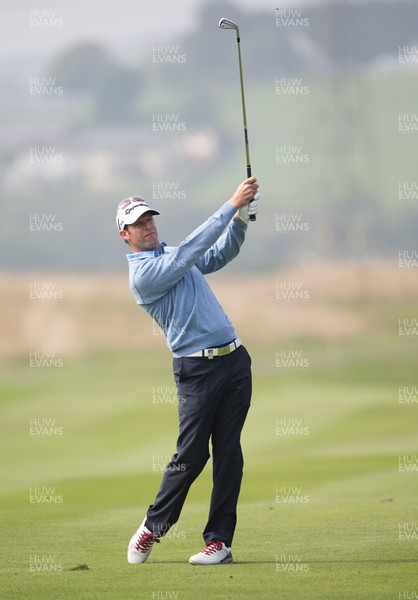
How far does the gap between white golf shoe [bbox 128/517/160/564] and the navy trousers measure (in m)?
0.05

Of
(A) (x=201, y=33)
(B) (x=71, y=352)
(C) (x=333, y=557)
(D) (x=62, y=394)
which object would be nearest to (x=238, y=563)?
(C) (x=333, y=557)

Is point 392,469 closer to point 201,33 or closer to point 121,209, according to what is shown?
point 121,209

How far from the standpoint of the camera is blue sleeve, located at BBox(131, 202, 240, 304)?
618cm

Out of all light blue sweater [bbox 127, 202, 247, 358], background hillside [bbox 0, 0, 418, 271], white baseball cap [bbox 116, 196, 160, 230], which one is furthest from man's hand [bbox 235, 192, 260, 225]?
background hillside [bbox 0, 0, 418, 271]

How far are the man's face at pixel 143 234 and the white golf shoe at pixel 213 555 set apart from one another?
5.59ft

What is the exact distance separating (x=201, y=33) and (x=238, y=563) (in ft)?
156

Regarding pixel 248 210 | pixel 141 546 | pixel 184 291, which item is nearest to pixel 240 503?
pixel 141 546

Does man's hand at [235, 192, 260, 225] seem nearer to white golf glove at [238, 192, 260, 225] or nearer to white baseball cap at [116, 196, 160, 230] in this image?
white golf glove at [238, 192, 260, 225]

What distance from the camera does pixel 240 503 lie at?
387 inches

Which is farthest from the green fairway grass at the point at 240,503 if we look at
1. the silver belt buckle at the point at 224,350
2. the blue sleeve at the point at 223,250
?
the blue sleeve at the point at 223,250

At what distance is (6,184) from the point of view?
44.4m

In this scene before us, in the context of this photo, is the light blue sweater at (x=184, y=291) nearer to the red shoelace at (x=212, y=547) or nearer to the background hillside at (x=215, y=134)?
the red shoelace at (x=212, y=547)

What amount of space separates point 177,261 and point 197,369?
62cm

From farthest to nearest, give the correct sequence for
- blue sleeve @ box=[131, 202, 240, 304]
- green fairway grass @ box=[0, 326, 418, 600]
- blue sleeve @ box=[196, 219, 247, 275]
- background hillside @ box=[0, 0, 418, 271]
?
background hillside @ box=[0, 0, 418, 271], blue sleeve @ box=[196, 219, 247, 275], blue sleeve @ box=[131, 202, 240, 304], green fairway grass @ box=[0, 326, 418, 600]
